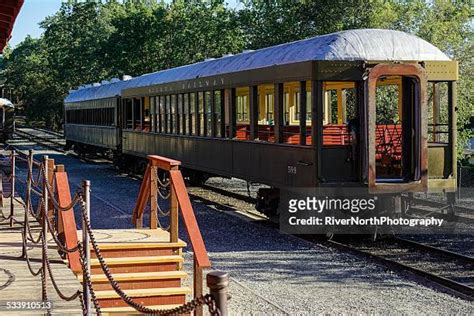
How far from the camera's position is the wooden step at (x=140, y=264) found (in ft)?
27.3

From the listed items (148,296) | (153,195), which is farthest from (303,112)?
(148,296)

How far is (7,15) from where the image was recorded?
467 inches

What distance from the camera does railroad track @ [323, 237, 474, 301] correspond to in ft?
32.3

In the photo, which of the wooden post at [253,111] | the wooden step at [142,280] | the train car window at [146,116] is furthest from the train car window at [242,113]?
the train car window at [146,116]

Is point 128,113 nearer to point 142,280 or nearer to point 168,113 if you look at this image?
point 168,113

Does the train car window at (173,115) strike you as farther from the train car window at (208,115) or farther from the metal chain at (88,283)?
the metal chain at (88,283)

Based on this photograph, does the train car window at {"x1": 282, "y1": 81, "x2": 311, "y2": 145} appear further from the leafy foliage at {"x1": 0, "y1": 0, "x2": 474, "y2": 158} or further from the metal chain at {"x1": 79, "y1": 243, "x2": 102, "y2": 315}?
the leafy foliage at {"x1": 0, "y1": 0, "x2": 474, "y2": 158}

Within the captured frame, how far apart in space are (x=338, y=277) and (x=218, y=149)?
737 centimetres

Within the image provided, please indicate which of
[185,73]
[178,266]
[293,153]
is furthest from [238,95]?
[178,266]

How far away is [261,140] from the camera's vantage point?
1489 centimetres

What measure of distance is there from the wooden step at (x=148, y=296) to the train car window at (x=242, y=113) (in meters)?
7.48

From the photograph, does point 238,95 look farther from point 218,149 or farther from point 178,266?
point 178,266

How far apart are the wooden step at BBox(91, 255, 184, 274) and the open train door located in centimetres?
469

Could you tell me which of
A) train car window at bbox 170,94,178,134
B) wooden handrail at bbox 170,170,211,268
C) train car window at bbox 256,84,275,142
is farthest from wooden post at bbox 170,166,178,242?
train car window at bbox 170,94,178,134
